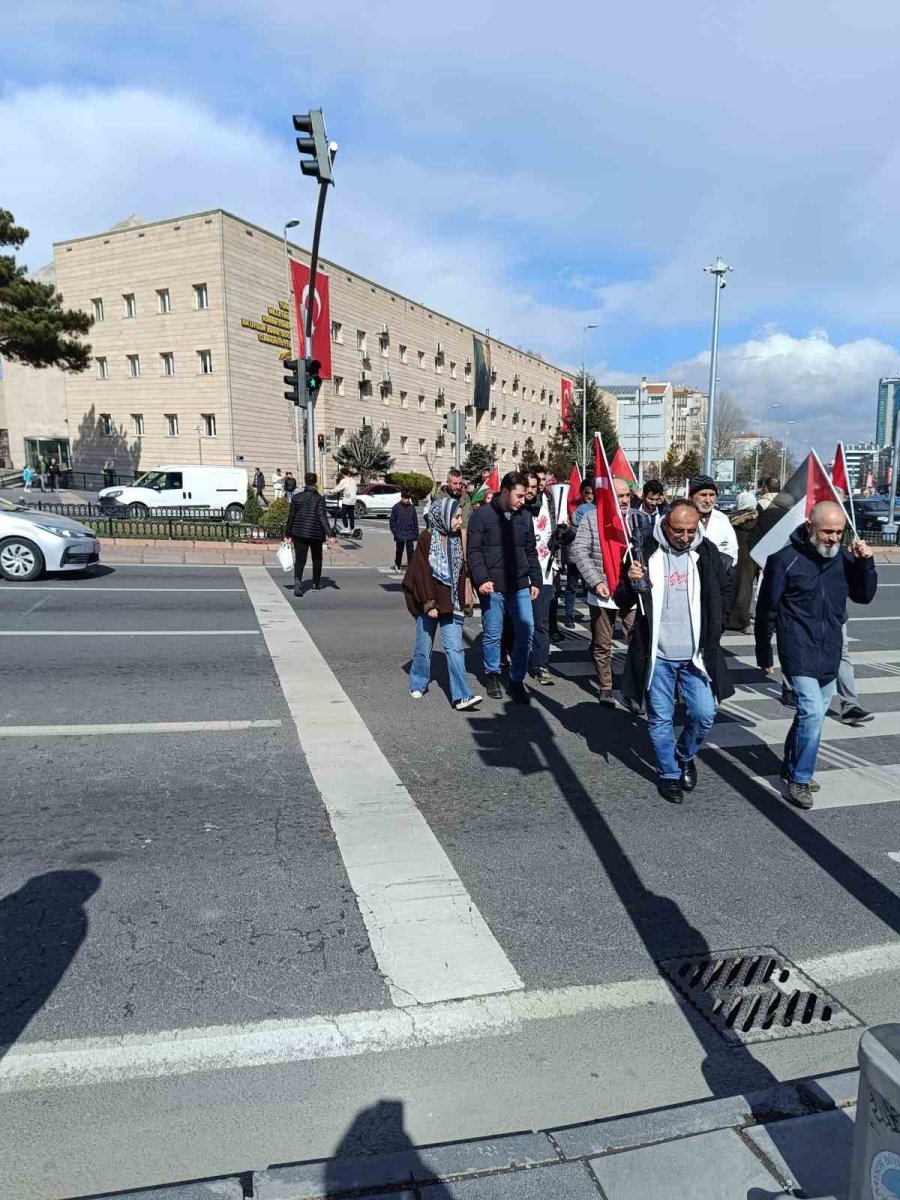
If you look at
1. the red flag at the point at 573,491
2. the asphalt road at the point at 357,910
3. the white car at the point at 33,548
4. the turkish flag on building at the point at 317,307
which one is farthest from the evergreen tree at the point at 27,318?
the asphalt road at the point at 357,910

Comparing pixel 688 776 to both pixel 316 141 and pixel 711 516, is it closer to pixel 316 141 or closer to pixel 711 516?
pixel 711 516

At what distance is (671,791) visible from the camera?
456cm

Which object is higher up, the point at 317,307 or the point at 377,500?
the point at 317,307

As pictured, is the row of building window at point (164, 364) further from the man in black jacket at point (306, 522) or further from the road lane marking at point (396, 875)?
the road lane marking at point (396, 875)

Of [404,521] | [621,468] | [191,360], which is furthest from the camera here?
[191,360]

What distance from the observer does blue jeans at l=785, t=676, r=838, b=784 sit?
Result: 4441 mm

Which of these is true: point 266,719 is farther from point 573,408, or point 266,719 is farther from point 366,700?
point 573,408

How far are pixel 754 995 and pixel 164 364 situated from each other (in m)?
42.3

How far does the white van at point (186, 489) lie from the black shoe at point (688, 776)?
23.9 m

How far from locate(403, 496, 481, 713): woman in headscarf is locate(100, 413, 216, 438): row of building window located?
115 feet

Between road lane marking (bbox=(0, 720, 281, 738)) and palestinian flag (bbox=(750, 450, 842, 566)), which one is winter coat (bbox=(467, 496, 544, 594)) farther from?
road lane marking (bbox=(0, 720, 281, 738))

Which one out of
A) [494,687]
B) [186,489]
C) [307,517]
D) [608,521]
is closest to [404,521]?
[307,517]

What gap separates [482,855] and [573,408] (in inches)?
2443

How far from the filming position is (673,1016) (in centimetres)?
270
